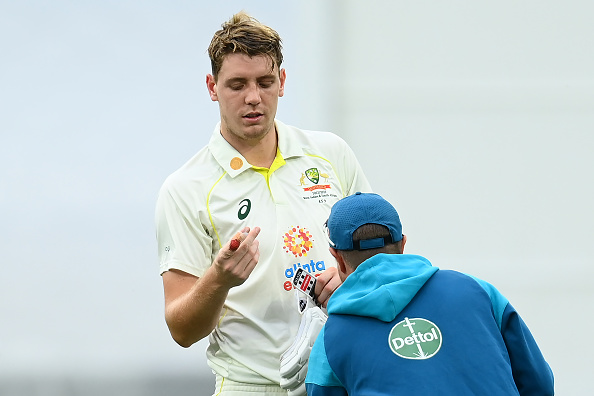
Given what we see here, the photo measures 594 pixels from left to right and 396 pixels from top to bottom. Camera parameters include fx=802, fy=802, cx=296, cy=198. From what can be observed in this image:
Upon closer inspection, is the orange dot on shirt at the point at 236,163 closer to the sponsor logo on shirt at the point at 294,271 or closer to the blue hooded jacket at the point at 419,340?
the sponsor logo on shirt at the point at 294,271

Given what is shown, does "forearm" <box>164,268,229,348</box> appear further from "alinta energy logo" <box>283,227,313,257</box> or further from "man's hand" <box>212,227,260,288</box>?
"alinta energy logo" <box>283,227,313,257</box>

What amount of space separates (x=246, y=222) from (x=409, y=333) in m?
0.62

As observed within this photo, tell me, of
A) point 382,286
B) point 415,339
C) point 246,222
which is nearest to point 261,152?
point 246,222

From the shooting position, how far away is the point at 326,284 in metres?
1.90

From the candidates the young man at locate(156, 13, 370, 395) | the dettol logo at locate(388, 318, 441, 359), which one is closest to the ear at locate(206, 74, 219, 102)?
the young man at locate(156, 13, 370, 395)

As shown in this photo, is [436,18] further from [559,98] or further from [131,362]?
[131,362]

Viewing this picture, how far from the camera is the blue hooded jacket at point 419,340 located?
1.51 m

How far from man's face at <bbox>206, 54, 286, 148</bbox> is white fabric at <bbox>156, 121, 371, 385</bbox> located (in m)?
0.09

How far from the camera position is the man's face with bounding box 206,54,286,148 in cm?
202

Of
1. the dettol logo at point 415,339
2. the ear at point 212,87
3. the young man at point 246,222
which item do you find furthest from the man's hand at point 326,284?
the ear at point 212,87

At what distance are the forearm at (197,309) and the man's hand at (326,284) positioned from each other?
225 mm

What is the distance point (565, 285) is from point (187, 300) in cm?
224

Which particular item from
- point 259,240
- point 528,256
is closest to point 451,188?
point 528,256

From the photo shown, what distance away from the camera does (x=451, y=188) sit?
3561mm
